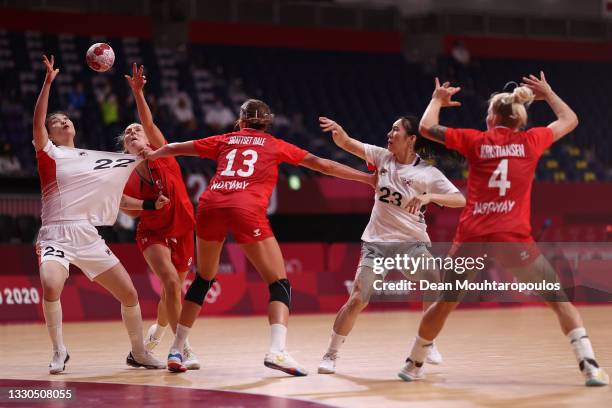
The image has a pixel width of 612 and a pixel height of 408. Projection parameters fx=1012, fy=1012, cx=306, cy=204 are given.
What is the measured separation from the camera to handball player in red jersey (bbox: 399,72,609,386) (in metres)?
7.54

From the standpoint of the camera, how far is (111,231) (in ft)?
64.1

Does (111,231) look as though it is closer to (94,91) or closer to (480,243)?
(94,91)

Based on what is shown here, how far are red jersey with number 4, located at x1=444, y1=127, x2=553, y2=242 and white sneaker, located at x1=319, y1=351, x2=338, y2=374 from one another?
1.74 meters

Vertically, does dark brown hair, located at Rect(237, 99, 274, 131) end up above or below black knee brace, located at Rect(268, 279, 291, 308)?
above

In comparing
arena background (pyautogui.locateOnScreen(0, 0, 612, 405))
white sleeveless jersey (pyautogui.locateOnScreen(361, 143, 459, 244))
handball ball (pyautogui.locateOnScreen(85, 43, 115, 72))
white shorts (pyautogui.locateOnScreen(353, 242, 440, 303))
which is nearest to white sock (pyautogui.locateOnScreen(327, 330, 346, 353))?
white shorts (pyautogui.locateOnScreen(353, 242, 440, 303))

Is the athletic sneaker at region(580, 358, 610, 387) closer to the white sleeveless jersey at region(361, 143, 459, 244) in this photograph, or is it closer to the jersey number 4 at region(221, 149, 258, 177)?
the white sleeveless jersey at region(361, 143, 459, 244)

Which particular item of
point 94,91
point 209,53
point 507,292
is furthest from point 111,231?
point 209,53

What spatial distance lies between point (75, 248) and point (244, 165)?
5.69 feet

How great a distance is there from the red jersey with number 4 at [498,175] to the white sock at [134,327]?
3192 millimetres

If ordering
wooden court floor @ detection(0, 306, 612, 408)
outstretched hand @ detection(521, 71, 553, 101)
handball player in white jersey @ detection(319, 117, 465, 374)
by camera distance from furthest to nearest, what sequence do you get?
handball player in white jersey @ detection(319, 117, 465, 374)
outstretched hand @ detection(521, 71, 553, 101)
wooden court floor @ detection(0, 306, 612, 408)

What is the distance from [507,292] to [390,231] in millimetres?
11458

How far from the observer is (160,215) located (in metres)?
9.66

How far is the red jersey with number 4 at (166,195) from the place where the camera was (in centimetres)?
966

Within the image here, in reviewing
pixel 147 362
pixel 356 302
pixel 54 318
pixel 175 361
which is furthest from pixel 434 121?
pixel 54 318
